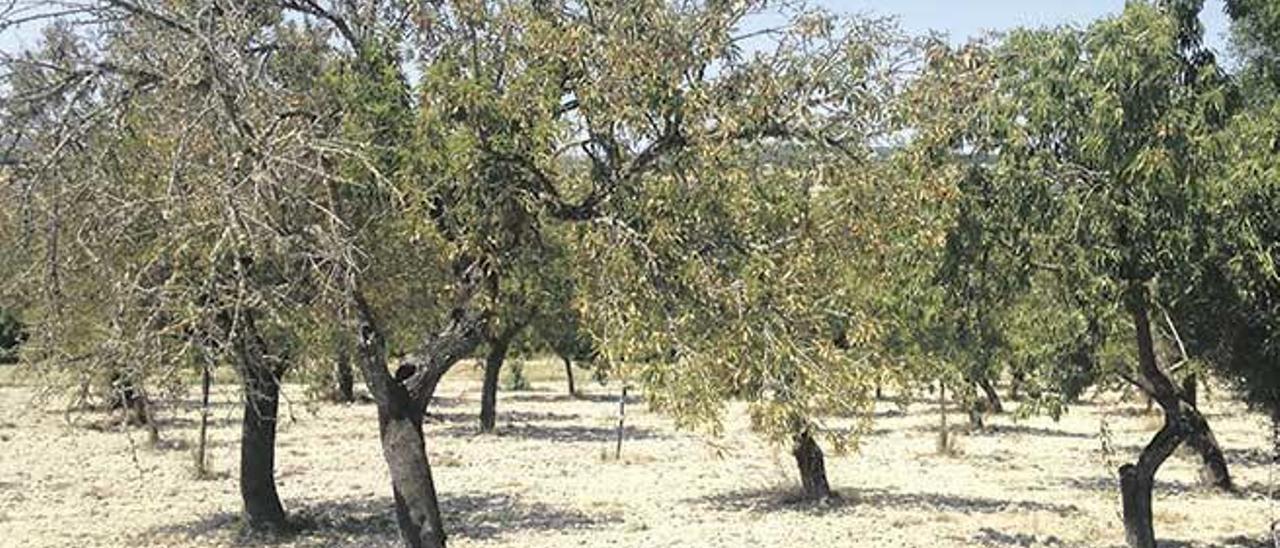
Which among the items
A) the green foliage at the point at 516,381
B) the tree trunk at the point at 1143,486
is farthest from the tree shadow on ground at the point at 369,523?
the green foliage at the point at 516,381

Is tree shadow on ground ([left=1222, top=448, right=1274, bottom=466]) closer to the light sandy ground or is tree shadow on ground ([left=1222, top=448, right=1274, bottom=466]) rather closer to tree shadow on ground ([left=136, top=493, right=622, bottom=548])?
the light sandy ground

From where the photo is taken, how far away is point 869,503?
1950 cm

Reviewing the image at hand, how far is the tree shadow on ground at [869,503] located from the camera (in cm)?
1892

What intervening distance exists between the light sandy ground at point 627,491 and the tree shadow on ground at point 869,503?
0.16ft

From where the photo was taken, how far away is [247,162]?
26.9 feet

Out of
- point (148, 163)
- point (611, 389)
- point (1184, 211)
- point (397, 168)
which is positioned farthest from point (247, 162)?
point (611, 389)

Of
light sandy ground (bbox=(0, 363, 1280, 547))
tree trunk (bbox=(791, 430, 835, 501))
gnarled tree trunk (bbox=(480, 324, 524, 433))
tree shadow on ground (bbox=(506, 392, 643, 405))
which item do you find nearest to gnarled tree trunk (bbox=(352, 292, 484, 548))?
light sandy ground (bbox=(0, 363, 1280, 547))

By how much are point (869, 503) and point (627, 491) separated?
3993 mm

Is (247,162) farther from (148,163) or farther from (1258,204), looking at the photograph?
(1258,204)

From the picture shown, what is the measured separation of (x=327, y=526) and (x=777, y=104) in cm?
1008

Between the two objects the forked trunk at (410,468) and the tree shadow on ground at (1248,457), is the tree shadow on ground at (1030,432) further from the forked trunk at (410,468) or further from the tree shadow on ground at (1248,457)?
the forked trunk at (410,468)

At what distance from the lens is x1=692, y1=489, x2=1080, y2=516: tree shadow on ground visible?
18.9 meters

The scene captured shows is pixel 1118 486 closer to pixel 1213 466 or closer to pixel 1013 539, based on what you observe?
pixel 1213 466

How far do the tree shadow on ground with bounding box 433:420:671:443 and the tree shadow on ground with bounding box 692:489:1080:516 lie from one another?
38.6 feet
